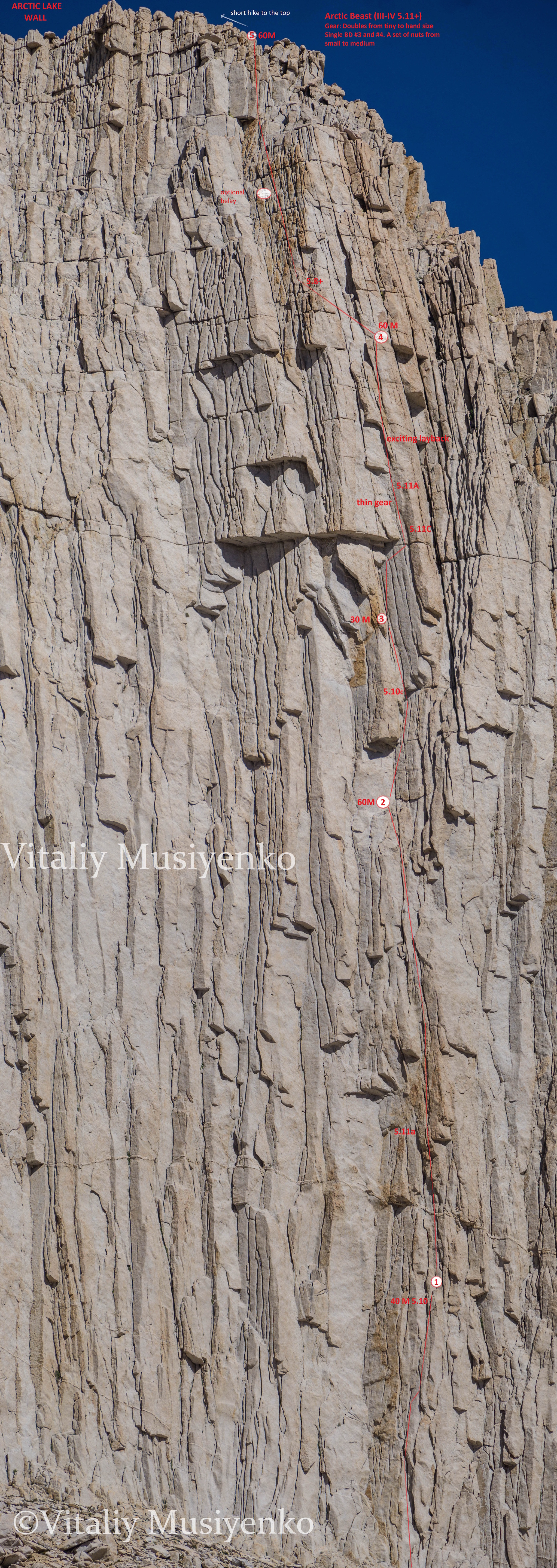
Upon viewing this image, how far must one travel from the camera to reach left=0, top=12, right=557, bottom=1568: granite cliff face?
43.0 feet

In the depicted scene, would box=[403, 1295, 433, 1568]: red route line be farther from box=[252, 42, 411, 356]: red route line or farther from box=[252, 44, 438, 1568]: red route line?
box=[252, 42, 411, 356]: red route line

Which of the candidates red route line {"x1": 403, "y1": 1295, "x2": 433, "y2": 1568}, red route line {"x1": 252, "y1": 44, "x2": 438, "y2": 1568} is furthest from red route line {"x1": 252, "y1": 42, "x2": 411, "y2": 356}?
red route line {"x1": 403, "y1": 1295, "x2": 433, "y2": 1568}

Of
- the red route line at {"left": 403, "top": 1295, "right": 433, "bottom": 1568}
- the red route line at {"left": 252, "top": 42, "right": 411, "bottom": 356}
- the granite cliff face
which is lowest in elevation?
the red route line at {"left": 403, "top": 1295, "right": 433, "bottom": 1568}

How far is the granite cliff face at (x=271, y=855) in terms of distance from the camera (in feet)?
43.0

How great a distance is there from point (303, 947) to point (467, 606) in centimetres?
379

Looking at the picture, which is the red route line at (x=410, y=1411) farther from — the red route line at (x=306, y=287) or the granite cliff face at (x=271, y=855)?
the red route line at (x=306, y=287)

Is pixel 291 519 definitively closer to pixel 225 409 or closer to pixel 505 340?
pixel 225 409

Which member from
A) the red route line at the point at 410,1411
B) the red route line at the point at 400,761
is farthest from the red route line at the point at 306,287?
the red route line at the point at 410,1411

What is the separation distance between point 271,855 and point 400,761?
5.42 feet

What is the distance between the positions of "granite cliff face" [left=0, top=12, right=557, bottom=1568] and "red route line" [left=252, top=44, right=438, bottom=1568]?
46 millimetres

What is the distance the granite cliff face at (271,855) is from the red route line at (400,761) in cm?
5

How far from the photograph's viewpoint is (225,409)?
1397cm

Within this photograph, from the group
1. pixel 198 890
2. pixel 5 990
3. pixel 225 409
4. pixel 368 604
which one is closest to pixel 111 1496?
pixel 5 990

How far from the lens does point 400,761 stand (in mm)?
14125
